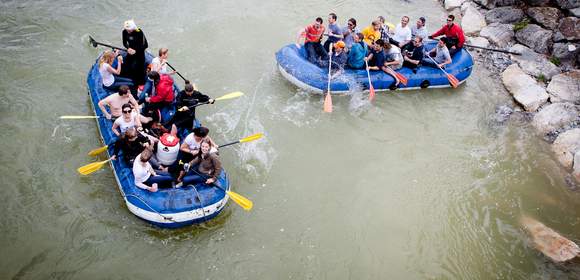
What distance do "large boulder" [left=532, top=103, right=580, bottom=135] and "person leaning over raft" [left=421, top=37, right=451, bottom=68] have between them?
A: 90.1 inches

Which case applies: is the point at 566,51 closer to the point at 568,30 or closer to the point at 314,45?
the point at 568,30

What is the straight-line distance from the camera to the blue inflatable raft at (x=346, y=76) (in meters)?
8.51

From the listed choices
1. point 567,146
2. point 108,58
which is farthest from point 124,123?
point 567,146

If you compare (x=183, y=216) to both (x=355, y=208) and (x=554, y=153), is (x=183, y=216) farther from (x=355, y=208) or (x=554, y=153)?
(x=554, y=153)

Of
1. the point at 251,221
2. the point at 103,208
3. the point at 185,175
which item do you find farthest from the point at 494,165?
the point at 103,208

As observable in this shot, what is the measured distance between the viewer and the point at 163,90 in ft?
21.3

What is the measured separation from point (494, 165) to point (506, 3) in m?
6.34

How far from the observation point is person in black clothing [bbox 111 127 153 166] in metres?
5.74

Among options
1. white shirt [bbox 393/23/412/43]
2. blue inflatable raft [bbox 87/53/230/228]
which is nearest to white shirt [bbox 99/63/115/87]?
blue inflatable raft [bbox 87/53/230/228]

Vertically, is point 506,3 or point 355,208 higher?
point 506,3

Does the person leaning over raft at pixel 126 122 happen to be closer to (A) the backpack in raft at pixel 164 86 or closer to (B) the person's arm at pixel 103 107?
(B) the person's arm at pixel 103 107

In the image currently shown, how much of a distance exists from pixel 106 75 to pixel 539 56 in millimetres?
10072

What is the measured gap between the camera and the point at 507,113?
9.19 meters

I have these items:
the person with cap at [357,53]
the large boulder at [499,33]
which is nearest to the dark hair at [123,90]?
the person with cap at [357,53]
